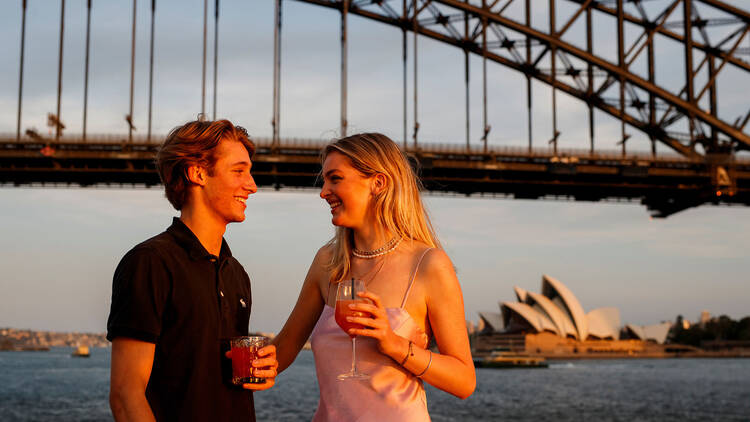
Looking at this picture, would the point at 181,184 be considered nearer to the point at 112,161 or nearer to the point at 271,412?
the point at 112,161

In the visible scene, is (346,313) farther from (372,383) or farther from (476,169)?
(476,169)

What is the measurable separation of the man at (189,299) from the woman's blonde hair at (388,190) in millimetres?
325

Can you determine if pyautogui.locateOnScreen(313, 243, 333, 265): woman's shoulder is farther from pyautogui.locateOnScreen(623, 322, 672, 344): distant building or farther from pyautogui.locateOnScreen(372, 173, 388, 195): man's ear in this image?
pyautogui.locateOnScreen(623, 322, 672, 344): distant building

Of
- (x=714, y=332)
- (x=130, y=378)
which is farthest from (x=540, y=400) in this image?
(x=714, y=332)

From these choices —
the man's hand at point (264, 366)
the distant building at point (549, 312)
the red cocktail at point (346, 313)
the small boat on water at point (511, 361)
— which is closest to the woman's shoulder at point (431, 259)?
the red cocktail at point (346, 313)

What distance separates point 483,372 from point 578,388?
26.7 m

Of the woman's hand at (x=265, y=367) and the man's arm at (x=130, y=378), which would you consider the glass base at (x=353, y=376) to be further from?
the man's arm at (x=130, y=378)

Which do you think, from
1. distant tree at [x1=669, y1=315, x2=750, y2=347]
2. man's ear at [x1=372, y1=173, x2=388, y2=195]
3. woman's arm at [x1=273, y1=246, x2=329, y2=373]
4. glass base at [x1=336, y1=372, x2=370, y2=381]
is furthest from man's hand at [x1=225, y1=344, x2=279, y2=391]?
distant tree at [x1=669, y1=315, x2=750, y2=347]

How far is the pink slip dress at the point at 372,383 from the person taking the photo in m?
2.73

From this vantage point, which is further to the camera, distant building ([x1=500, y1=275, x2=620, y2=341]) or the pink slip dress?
distant building ([x1=500, y1=275, x2=620, y2=341])

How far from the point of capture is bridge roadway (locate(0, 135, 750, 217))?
1003 inches

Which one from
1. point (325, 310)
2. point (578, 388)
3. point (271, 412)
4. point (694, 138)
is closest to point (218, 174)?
point (325, 310)

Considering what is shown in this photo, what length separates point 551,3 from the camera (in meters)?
30.1

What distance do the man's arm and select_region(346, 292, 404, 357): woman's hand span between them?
1.86ft
